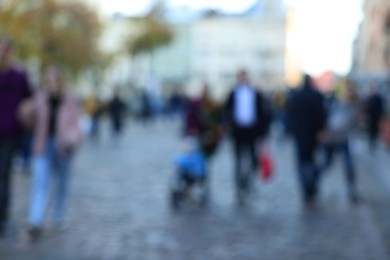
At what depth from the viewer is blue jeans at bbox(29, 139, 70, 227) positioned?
1073 centimetres

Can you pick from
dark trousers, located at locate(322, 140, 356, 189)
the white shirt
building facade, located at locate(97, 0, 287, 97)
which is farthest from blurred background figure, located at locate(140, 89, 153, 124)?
building facade, located at locate(97, 0, 287, 97)

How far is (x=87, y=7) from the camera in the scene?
64312 millimetres

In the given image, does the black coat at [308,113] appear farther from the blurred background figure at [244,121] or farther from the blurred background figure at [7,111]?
the blurred background figure at [7,111]

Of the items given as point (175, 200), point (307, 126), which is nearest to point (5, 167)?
point (175, 200)

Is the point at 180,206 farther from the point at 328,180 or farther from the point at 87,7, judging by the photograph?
the point at 87,7

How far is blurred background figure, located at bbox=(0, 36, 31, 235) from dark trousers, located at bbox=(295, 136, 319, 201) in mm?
5381

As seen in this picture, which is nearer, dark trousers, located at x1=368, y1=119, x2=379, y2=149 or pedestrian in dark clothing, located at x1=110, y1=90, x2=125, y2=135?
dark trousers, located at x1=368, y1=119, x2=379, y2=149

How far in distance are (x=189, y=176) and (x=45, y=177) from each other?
11.8 ft

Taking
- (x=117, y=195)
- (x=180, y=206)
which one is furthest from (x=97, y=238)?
(x=117, y=195)

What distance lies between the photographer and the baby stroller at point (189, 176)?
46.3 ft

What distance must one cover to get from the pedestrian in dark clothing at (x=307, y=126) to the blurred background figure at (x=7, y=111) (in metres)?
5.38

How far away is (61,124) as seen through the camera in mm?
11188

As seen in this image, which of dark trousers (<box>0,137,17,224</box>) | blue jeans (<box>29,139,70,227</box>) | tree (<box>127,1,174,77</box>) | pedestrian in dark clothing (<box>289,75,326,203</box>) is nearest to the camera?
dark trousers (<box>0,137,17,224</box>)

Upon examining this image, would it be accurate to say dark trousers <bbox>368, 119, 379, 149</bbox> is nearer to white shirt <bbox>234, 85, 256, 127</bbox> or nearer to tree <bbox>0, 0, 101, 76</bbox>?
tree <bbox>0, 0, 101, 76</bbox>
